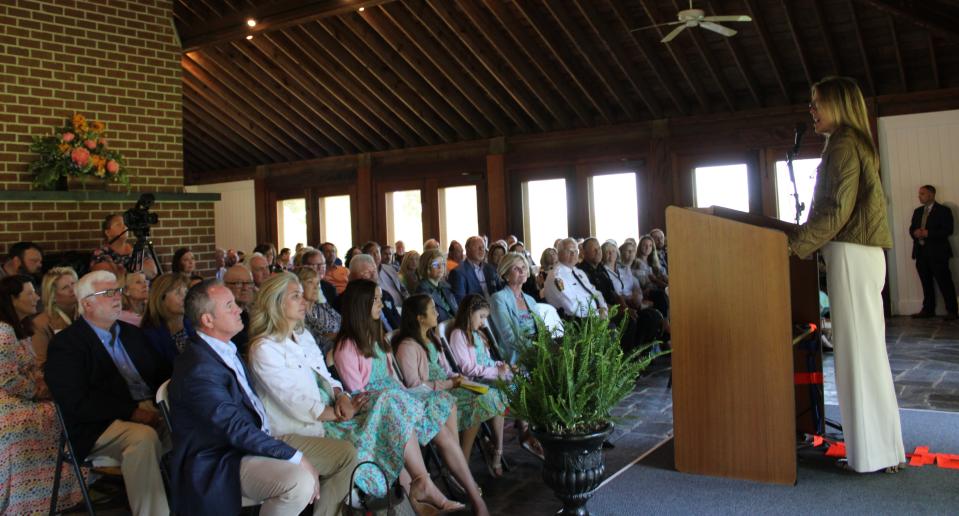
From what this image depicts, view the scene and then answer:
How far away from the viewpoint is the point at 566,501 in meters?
2.87

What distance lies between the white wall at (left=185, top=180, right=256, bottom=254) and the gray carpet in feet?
47.5

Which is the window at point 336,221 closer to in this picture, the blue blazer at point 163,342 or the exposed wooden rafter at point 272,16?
the exposed wooden rafter at point 272,16

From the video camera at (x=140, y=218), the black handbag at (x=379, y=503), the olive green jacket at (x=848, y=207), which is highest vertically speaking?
the video camera at (x=140, y=218)

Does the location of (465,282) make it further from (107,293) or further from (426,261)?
(107,293)

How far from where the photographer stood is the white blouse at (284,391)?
3172 millimetres

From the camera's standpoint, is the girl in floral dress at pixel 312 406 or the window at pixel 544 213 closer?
the girl in floral dress at pixel 312 406

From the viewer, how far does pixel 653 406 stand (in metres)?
5.42

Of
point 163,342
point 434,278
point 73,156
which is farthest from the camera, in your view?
point 73,156

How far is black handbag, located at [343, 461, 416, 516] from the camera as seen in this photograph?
2.86 m

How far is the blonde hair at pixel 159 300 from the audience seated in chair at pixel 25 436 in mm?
522

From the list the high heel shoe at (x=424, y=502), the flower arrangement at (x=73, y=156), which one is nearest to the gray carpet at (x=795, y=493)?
the high heel shoe at (x=424, y=502)

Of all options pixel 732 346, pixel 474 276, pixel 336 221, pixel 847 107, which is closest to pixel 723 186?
pixel 474 276

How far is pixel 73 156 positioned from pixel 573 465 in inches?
200

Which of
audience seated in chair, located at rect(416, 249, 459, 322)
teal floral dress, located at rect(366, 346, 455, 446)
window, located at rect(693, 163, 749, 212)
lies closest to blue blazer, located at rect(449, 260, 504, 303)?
audience seated in chair, located at rect(416, 249, 459, 322)
